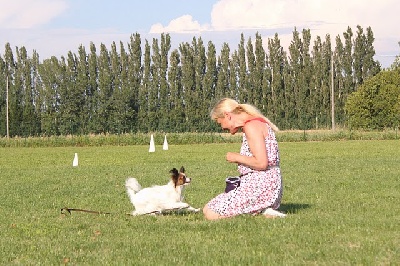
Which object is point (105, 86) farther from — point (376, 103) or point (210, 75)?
point (376, 103)

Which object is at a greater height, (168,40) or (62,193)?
(168,40)

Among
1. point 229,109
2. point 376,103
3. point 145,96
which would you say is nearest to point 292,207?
point 229,109

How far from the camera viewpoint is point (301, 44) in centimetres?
7269

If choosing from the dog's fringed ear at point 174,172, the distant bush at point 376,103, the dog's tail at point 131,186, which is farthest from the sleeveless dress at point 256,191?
the distant bush at point 376,103

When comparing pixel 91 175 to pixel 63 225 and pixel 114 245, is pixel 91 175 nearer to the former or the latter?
pixel 63 225

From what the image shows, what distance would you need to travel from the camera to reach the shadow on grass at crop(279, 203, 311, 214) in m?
10.0

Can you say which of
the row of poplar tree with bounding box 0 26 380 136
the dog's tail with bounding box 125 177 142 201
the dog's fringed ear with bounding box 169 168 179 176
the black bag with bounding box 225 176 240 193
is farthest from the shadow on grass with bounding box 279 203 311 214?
the row of poplar tree with bounding box 0 26 380 136

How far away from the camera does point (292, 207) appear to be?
10.5m

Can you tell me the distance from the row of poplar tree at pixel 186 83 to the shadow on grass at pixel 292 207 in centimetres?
5758

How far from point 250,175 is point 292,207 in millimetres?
1696

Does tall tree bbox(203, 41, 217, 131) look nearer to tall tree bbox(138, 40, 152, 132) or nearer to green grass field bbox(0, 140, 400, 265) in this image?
tall tree bbox(138, 40, 152, 132)

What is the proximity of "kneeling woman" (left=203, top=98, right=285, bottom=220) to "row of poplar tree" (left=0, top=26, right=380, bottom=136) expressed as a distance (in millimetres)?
59307

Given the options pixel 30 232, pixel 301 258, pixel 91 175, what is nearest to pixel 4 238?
pixel 30 232

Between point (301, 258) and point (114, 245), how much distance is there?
2.30 m
